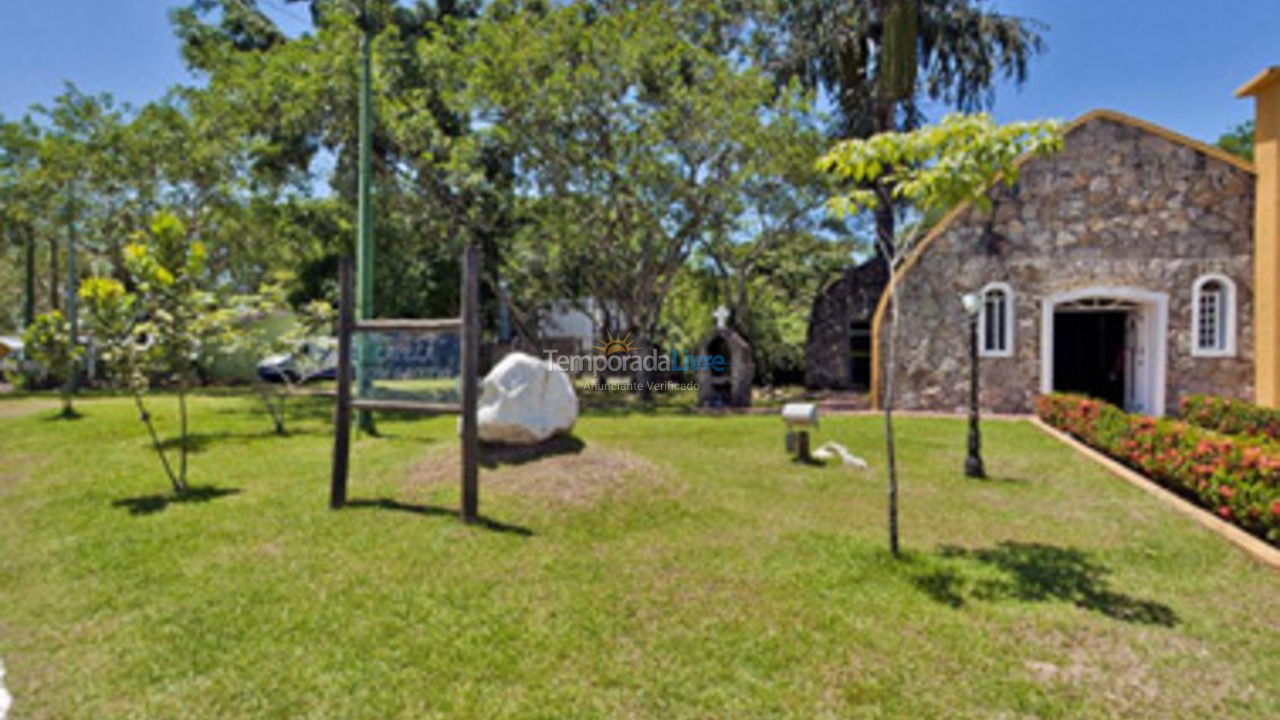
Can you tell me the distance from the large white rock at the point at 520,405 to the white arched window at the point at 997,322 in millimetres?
9519

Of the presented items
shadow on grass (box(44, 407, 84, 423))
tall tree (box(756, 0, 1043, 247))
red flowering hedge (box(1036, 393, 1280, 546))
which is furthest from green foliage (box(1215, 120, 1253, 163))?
shadow on grass (box(44, 407, 84, 423))

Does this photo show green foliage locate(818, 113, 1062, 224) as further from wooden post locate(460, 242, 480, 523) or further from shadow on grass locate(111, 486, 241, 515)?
shadow on grass locate(111, 486, 241, 515)

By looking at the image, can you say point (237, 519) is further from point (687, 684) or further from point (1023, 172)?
point (1023, 172)

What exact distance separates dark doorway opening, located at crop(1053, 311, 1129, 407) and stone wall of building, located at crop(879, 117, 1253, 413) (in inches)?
140

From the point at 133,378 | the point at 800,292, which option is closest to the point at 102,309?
the point at 133,378

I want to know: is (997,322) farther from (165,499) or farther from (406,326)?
(165,499)

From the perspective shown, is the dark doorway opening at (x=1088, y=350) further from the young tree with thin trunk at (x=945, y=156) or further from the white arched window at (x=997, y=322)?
the young tree with thin trunk at (x=945, y=156)

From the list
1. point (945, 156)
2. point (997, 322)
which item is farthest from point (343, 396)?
point (997, 322)

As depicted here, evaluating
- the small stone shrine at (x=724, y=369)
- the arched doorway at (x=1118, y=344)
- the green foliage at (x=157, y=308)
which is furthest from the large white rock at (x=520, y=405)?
the arched doorway at (x=1118, y=344)

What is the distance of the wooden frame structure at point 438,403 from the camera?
5.76 meters

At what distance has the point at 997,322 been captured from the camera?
13.4 m

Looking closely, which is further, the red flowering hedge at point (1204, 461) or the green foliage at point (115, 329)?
the green foliage at point (115, 329)

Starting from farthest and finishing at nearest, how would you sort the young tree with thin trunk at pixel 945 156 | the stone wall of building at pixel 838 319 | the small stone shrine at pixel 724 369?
the stone wall of building at pixel 838 319 < the small stone shrine at pixel 724 369 < the young tree with thin trunk at pixel 945 156

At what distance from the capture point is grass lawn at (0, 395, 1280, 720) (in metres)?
3.26
